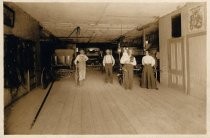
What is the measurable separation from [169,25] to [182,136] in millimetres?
5721

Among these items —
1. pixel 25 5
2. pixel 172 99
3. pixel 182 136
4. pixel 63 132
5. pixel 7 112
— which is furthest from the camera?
pixel 25 5

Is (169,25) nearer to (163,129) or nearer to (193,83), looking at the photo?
(193,83)

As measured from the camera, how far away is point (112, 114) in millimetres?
5195

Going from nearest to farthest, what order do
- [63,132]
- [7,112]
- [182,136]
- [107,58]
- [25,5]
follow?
[182,136] < [63,132] < [7,112] < [25,5] < [107,58]

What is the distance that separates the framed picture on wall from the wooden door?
5115mm

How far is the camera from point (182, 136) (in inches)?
143

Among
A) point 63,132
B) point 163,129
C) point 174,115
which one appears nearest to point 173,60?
point 174,115

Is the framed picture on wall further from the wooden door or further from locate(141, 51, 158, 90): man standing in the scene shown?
the wooden door

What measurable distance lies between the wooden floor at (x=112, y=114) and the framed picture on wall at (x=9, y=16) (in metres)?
2.16

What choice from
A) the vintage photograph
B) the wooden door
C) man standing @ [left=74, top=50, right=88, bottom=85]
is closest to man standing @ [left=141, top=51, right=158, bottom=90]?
the vintage photograph

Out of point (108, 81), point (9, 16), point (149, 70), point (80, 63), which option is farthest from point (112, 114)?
point (108, 81)

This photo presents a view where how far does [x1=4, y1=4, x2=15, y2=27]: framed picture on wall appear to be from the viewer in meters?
6.11

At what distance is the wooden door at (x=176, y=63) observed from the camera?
304 inches

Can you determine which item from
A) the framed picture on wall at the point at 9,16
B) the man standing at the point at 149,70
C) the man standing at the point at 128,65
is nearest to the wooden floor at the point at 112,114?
the man standing at the point at 149,70
